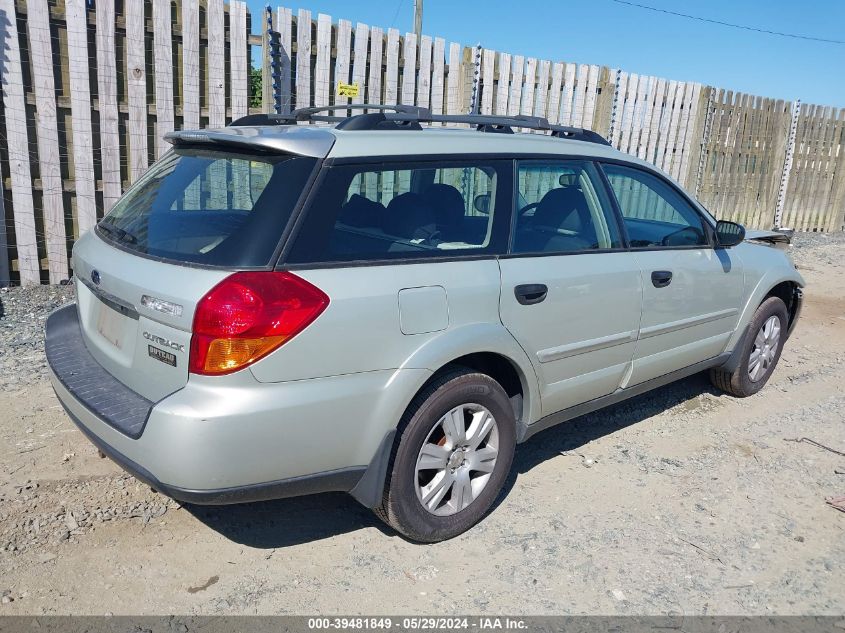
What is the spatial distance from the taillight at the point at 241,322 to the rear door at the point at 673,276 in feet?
7.10

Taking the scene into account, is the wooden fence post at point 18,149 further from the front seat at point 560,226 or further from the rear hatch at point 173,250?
the front seat at point 560,226

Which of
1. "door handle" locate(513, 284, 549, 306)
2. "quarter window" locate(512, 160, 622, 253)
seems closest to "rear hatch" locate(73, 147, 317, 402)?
"door handle" locate(513, 284, 549, 306)

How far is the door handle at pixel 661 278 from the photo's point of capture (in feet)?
12.8

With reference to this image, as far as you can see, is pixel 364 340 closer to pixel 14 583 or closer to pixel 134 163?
pixel 14 583

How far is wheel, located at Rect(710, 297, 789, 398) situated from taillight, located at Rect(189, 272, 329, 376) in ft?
12.0

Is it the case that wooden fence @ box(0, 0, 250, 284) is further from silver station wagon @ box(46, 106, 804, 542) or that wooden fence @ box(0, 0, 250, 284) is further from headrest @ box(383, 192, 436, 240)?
headrest @ box(383, 192, 436, 240)

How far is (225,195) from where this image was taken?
3.20 m

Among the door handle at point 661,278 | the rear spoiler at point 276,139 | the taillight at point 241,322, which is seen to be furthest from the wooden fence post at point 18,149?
the door handle at point 661,278

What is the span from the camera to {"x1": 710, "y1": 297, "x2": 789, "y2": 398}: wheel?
4.95 meters

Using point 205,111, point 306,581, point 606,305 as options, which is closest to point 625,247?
point 606,305

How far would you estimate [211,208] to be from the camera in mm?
3115

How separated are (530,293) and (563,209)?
73 centimetres

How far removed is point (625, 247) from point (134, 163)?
15.5 ft

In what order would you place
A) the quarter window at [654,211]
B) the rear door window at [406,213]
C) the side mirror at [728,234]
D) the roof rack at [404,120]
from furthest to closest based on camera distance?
the side mirror at [728,234]
the quarter window at [654,211]
the roof rack at [404,120]
the rear door window at [406,213]
